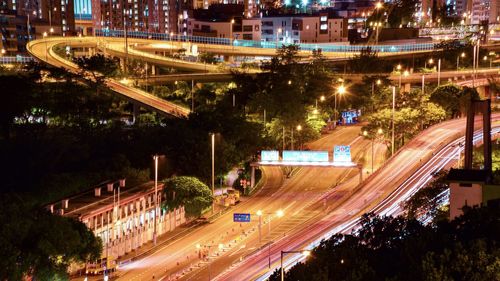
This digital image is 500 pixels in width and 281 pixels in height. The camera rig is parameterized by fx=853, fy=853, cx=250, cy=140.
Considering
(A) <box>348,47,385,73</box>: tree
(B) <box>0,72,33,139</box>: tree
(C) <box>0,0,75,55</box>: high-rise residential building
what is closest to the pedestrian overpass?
(B) <box>0,72,33,139</box>: tree

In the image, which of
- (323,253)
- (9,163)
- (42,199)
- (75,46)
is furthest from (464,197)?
(75,46)

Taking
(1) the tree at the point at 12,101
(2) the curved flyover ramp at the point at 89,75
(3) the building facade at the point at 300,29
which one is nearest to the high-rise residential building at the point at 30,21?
(2) the curved flyover ramp at the point at 89,75

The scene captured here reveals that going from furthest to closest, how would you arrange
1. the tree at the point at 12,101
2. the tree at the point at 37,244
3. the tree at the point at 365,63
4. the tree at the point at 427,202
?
the tree at the point at 365,63, the tree at the point at 12,101, the tree at the point at 427,202, the tree at the point at 37,244

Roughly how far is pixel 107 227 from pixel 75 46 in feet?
222

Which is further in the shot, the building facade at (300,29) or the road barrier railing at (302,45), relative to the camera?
the building facade at (300,29)

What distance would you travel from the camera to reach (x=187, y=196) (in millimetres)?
48406

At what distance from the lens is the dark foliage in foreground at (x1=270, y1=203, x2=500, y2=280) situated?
22812mm

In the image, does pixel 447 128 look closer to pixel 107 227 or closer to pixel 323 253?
pixel 107 227

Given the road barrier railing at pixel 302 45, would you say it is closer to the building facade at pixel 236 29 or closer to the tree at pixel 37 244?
the building facade at pixel 236 29

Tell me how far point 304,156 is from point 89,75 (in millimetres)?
31081

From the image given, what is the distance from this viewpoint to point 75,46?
106750mm

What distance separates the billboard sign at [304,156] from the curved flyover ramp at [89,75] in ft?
58.3

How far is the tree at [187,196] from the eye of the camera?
48.2 m

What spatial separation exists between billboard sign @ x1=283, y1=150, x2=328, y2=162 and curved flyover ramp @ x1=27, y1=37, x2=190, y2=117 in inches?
700
